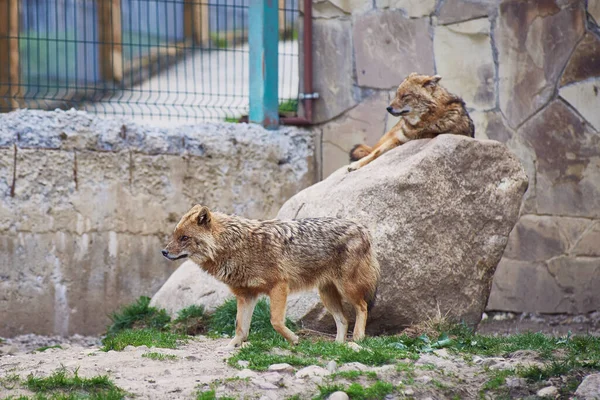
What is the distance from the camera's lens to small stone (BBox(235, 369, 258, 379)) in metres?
5.91

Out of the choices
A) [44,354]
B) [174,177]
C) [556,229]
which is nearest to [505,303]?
[556,229]

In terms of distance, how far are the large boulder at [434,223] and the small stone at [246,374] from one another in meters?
2.20

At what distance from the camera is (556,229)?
1056 cm

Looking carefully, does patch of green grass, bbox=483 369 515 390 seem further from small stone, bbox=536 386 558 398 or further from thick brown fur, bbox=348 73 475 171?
thick brown fur, bbox=348 73 475 171

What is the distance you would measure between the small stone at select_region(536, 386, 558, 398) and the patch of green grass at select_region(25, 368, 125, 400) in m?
2.67

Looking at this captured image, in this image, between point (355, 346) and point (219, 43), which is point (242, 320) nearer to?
point (355, 346)

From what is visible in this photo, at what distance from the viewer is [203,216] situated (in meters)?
7.27

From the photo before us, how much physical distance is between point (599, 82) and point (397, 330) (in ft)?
13.8

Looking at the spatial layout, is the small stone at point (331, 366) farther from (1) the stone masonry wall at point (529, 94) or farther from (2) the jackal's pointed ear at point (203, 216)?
(1) the stone masonry wall at point (529, 94)

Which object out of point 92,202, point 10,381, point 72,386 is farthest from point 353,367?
point 92,202

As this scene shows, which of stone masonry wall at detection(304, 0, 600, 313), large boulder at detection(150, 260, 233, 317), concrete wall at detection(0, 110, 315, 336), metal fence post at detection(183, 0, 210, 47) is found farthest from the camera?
metal fence post at detection(183, 0, 210, 47)

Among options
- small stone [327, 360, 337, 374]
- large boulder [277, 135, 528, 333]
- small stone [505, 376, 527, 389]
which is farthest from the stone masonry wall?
small stone [327, 360, 337, 374]

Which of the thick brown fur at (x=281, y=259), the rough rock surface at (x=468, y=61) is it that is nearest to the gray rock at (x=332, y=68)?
the rough rock surface at (x=468, y=61)

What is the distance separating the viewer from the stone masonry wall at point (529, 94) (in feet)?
34.3
